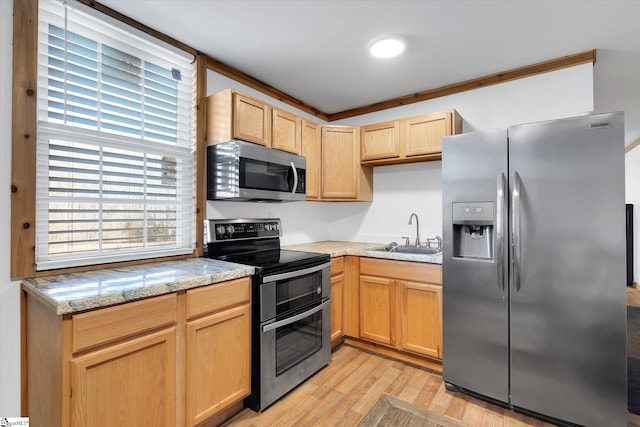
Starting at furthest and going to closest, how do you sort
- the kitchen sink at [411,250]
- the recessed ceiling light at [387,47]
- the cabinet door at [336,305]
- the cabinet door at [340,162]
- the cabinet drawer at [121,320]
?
the cabinet door at [340,162]
the kitchen sink at [411,250]
the cabinet door at [336,305]
the recessed ceiling light at [387,47]
the cabinet drawer at [121,320]

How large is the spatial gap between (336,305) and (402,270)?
0.68 meters

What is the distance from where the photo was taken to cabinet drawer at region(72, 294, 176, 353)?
1243mm

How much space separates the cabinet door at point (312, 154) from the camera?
3.01m

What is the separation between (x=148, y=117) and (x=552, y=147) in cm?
261

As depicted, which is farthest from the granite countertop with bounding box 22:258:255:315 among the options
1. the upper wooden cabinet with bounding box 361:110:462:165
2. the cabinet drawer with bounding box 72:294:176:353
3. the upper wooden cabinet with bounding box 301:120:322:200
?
the upper wooden cabinet with bounding box 361:110:462:165

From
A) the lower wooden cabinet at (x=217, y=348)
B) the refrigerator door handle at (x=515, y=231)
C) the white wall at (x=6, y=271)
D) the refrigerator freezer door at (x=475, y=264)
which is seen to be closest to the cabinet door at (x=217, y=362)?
the lower wooden cabinet at (x=217, y=348)

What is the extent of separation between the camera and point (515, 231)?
1.92 meters

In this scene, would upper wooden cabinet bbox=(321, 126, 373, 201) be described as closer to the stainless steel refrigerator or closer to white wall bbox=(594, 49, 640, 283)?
the stainless steel refrigerator

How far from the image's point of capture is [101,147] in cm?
189

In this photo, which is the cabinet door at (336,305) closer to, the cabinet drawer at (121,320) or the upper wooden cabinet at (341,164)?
the upper wooden cabinet at (341,164)

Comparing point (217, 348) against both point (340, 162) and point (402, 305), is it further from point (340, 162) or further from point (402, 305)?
point (340, 162)

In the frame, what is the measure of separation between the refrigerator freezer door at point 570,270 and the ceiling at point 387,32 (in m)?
0.72

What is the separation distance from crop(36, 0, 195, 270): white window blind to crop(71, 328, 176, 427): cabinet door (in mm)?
714

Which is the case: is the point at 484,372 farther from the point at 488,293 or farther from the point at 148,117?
the point at 148,117
